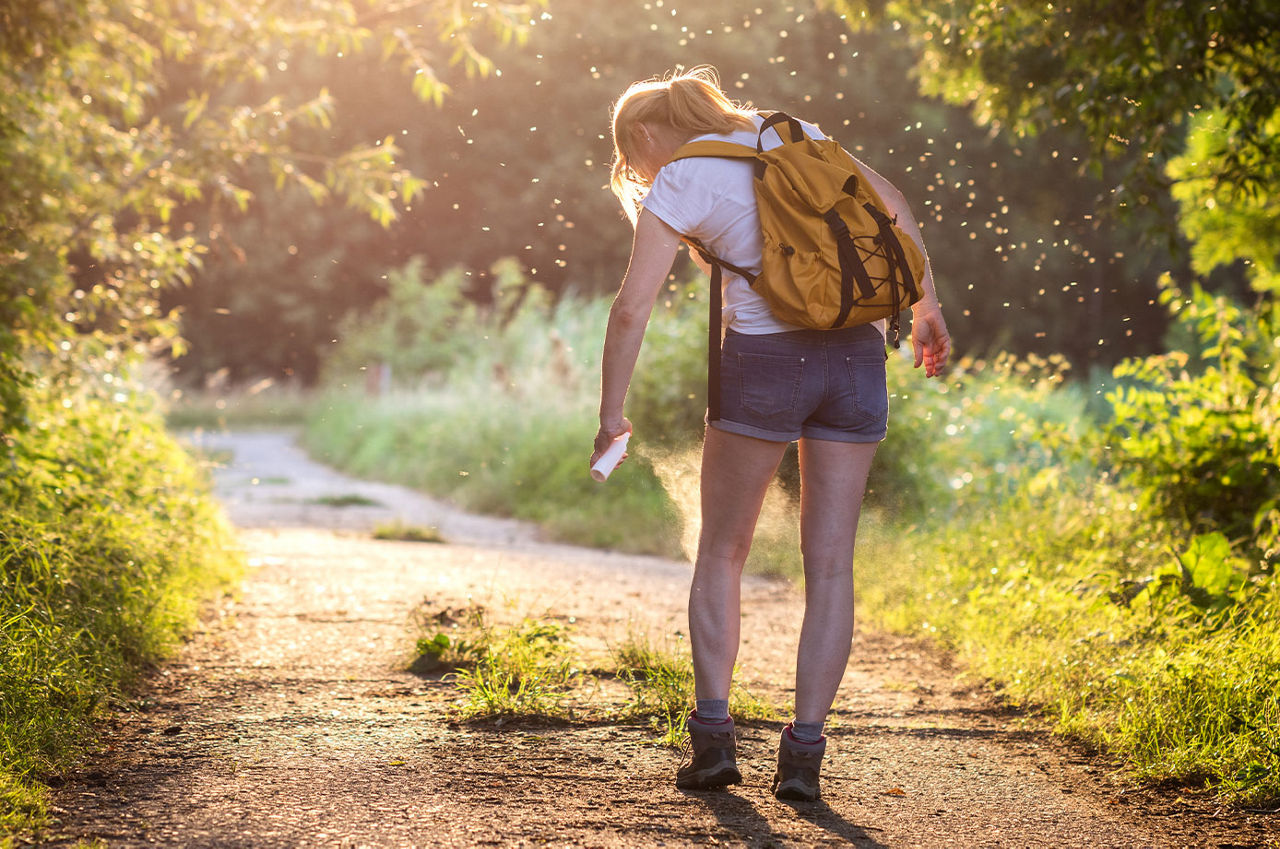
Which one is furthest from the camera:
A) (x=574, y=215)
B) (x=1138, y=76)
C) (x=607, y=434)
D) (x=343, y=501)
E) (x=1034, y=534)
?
(x=574, y=215)

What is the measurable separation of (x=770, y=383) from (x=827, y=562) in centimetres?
49

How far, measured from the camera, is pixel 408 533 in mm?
8781

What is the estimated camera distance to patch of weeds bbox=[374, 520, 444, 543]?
Result: 28.5 ft

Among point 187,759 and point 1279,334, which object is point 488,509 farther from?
point 187,759

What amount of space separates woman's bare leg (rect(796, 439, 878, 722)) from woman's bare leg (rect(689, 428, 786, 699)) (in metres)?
0.12

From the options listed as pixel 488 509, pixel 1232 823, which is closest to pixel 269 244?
pixel 488 509

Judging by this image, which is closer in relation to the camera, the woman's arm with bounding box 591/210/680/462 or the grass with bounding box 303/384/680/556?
the woman's arm with bounding box 591/210/680/462

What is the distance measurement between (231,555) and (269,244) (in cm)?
3169

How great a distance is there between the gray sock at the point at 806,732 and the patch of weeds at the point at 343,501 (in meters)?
8.91

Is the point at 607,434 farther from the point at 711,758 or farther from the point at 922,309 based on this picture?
the point at 922,309

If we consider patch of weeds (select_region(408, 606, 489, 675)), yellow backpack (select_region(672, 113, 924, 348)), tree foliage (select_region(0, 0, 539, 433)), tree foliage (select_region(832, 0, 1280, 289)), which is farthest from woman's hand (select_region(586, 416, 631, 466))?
tree foliage (select_region(832, 0, 1280, 289))

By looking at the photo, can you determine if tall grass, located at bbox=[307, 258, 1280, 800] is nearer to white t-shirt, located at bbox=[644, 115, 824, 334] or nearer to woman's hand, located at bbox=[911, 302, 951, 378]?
woman's hand, located at bbox=[911, 302, 951, 378]

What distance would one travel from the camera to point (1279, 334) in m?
5.67

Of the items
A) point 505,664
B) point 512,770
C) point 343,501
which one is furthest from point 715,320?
point 343,501
